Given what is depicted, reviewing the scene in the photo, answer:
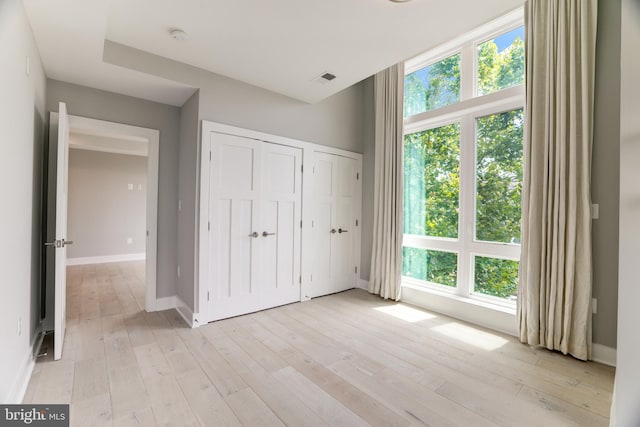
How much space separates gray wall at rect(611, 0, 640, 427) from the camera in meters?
1.24

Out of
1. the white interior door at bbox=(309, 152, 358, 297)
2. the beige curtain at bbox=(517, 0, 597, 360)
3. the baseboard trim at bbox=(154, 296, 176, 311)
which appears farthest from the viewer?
the white interior door at bbox=(309, 152, 358, 297)

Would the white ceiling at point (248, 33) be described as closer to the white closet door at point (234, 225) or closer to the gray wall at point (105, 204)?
the white closet door at point (234, 225)

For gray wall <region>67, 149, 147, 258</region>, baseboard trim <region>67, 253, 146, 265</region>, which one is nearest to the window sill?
baseboard trim <region>67, 253, 146, 265</region>

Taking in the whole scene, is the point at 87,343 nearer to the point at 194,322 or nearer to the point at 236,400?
the point at 194,322

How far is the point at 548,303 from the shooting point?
8.37 feet

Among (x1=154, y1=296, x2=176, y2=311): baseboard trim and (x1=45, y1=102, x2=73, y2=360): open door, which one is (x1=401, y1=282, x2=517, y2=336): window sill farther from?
(x1=45, y1=102, x2=73, y2=360): open door

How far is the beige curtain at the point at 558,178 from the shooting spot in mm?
2365

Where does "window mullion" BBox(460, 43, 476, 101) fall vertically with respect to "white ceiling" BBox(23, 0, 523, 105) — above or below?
above

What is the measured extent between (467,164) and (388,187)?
102 cm

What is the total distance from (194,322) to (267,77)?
272 cm

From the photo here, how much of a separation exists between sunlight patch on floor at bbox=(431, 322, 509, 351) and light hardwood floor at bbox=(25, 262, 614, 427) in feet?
0.03

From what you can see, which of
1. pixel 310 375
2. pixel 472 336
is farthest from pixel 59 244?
pixel 472 336

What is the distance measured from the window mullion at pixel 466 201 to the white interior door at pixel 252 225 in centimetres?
200

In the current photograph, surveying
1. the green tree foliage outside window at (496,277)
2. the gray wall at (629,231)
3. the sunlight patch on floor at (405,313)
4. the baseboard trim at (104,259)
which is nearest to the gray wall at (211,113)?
the sunlight patch on floor at (405,313)
